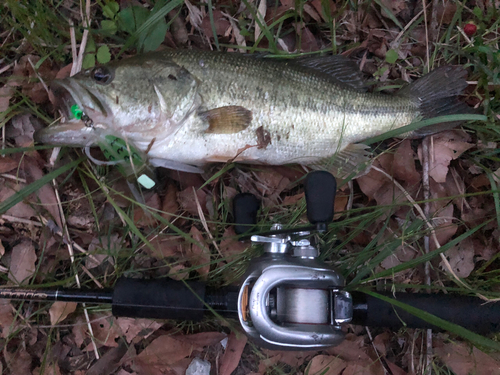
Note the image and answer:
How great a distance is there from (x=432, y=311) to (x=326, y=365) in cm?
84

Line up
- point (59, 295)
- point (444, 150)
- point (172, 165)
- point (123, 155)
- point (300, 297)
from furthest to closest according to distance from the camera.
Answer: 1. point (444, 150)
2. point (172, 165)
3. point (123, 155)
4. point (59, 295)
5. point (300, 297)

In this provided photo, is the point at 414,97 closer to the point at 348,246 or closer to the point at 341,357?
the point at 348,246

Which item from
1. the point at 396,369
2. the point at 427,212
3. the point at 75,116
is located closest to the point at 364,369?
the point at 396,369

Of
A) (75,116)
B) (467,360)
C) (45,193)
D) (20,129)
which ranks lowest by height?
(467,360)

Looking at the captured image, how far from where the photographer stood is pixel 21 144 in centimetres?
239

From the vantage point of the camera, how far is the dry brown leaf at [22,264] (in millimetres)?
2316

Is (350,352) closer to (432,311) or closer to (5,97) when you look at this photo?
(432,311)

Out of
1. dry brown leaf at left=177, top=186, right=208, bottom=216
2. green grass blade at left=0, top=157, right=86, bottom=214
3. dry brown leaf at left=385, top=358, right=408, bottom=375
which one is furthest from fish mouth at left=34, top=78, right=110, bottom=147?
dry brown leaf at left=385, top=358, right=408, bottom=375

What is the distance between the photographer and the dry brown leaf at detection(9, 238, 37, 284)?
2316mm

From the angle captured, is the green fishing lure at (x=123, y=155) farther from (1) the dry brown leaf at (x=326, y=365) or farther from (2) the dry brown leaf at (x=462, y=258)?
(2) the dry brown leaf at (x=462, y=258)

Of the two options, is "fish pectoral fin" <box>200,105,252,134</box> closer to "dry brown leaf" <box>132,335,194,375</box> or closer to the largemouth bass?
the largemouth bass

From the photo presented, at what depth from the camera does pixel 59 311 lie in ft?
7.43

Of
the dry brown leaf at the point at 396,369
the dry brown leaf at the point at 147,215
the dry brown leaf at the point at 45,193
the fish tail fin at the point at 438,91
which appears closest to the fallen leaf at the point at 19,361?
the dry brown leaf at the point at 45,193

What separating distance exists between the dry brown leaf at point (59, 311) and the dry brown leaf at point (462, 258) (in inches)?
101
